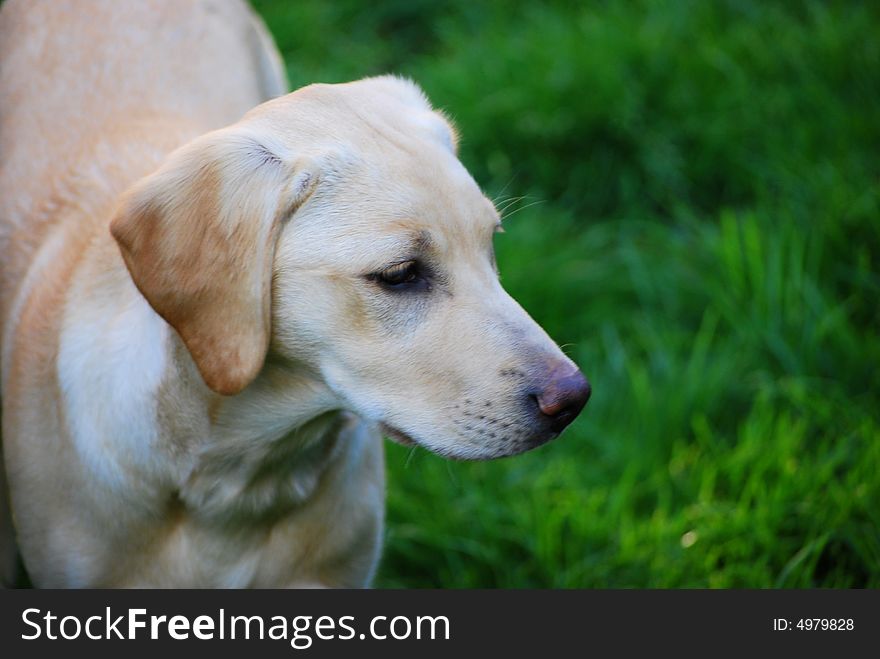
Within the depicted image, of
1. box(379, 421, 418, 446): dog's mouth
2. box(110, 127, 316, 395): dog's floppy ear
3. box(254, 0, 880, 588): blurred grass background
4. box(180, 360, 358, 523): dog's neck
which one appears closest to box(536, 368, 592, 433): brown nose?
box(379, 421, 418, 446): dog's mouth

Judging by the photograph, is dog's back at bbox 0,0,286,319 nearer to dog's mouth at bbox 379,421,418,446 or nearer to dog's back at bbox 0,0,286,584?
dog's back at bbox 0,0,286,584

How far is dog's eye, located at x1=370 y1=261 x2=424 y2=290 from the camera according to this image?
2.43 m

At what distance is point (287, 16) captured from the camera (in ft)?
18.9

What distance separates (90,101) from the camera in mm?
3320

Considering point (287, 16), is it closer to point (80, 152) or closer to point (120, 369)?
point (80, 152)

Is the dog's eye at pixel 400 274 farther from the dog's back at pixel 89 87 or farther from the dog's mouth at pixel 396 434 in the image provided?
the dog's back at pixel 89 87

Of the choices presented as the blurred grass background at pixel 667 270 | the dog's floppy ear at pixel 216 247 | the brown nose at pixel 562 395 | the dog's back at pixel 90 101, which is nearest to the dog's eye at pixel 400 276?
the dog's floppy ear at pixel 216 247

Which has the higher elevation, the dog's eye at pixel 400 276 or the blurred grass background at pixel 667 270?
the dog's eye at pixel 400 276

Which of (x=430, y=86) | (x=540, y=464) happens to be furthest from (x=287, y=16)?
(x=540, y=464)

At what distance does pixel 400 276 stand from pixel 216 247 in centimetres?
37

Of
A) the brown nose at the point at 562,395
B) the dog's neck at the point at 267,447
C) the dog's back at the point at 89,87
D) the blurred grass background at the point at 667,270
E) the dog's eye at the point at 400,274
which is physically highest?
the dog's eye at the point at 400,274

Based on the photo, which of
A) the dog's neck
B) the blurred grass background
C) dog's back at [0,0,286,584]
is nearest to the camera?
the dog's neck

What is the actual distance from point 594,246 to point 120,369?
2587mm

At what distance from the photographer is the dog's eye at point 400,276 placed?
243 cm
